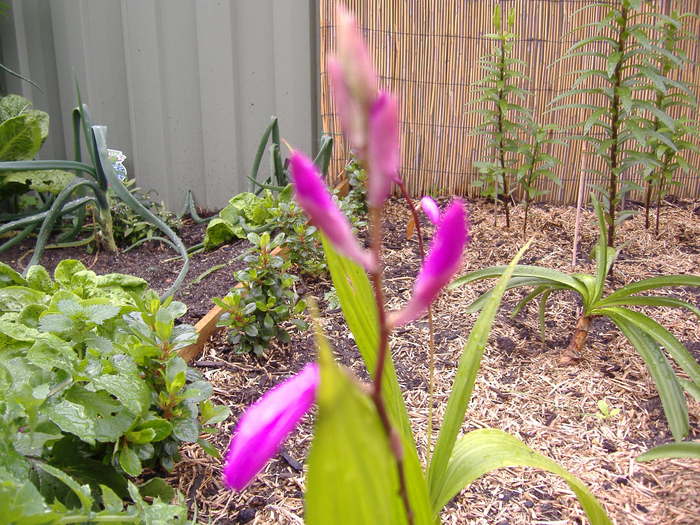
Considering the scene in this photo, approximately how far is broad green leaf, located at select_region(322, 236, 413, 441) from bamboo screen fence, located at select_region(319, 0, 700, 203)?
241cm

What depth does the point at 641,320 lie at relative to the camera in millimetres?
1474

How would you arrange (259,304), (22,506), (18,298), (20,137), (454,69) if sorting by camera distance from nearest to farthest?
(22,506), (18,298), (259,304), (20,137), (454,69)

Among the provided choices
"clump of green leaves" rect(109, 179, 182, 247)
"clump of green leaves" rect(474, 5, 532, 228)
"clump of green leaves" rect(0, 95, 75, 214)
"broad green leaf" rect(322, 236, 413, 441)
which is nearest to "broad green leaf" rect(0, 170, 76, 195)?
"clump of green leaves" rect(0, 95, 75, 214)

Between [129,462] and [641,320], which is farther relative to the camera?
[641,320]

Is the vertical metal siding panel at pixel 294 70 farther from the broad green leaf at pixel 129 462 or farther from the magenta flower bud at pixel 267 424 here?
the magenta flower bud at pixel 267 424

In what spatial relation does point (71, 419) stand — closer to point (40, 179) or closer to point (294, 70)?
point (40, 179)

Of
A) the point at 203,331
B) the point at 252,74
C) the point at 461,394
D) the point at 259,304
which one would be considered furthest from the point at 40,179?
the point at 461,394

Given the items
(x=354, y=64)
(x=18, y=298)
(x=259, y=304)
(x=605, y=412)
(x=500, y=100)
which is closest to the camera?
(x=354, y=64)

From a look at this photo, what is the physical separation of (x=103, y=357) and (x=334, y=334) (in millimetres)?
924

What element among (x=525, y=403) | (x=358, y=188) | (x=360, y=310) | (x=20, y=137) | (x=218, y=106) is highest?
(x=218, y=106)

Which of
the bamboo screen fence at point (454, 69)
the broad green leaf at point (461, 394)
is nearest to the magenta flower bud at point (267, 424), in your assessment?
the broad green leaf at point (461, 394)

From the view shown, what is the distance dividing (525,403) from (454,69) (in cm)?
211

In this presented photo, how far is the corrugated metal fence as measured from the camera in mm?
3121

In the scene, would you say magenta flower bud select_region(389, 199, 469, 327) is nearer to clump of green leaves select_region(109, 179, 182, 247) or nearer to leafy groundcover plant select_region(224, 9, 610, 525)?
leafy groundcover plant select_region(224, 9, 610, 525)
